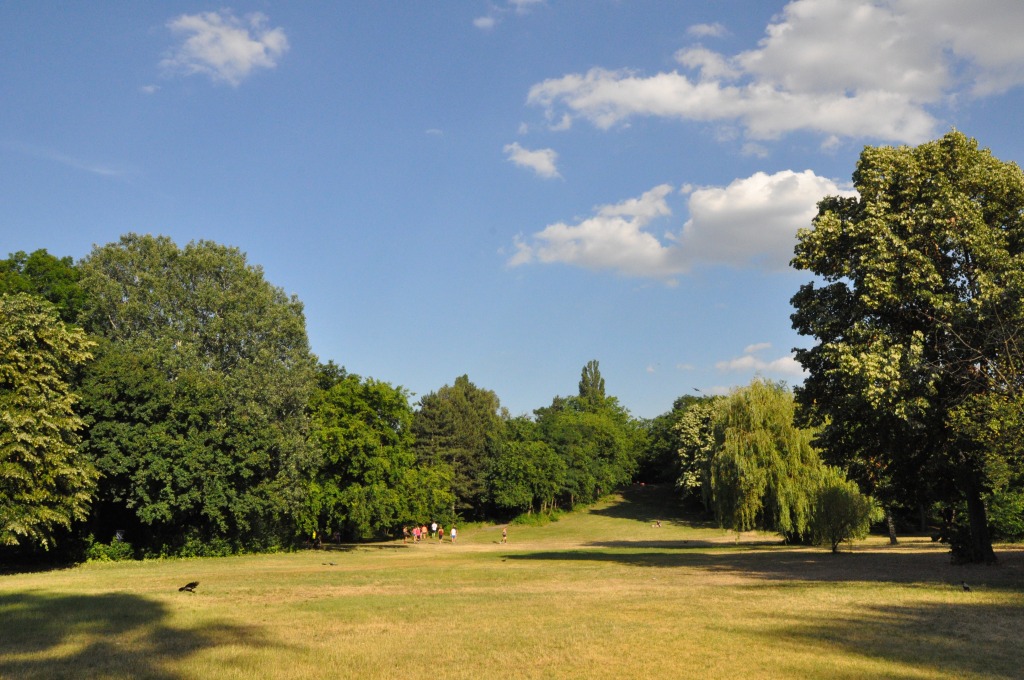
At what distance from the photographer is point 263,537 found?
52.6 m

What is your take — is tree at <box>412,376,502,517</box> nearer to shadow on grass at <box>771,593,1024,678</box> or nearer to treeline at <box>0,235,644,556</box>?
treeline at <box>0,235,644,556</box>

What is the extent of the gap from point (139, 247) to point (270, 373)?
38.1 ft

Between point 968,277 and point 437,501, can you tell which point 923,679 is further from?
point 437,501

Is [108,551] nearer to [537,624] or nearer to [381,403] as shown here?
[381,403]

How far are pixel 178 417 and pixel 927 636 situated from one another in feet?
136

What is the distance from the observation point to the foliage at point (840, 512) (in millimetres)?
36500

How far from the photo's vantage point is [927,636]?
45.9 feet

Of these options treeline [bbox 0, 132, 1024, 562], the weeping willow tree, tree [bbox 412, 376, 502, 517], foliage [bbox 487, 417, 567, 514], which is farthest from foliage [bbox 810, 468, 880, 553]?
tree [bbox 412, 376, 502, 517]

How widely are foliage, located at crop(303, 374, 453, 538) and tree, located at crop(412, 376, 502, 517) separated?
27124mm

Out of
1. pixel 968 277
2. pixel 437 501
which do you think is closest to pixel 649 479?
pixel 437 501

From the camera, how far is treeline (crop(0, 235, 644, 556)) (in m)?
34.9

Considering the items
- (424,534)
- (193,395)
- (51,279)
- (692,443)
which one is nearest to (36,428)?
(193,395)

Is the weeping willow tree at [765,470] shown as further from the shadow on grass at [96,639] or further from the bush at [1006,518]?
the shadow on grass at [96,639]

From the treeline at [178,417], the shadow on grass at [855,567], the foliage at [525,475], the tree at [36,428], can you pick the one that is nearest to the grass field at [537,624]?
the shadow on grass at [855,567]
